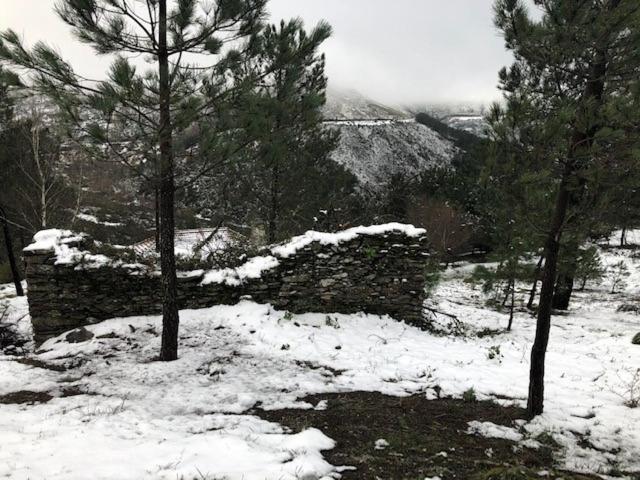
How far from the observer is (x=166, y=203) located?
5.54 metres

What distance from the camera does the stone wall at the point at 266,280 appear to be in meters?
7.00

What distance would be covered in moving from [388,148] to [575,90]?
188ft

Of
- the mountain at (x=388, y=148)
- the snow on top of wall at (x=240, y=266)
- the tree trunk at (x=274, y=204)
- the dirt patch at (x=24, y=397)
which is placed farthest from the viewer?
the mountain at (x=388, y=148)

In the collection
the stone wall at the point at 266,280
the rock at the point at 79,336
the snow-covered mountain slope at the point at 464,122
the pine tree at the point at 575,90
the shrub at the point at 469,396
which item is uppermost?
the snow-covered mountain slope at the point at 464,122

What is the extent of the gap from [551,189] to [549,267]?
866 mm

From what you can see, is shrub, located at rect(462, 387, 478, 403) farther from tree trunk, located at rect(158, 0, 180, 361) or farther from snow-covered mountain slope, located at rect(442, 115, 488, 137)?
snow-covered mountain slope, located at rect(442, 115, 488, 137)

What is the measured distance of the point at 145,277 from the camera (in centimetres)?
738

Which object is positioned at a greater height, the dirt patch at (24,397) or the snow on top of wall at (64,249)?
the snow on top of wall at (64,249)

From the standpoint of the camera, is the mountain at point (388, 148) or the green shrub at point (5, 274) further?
the mountain at point (388, 148)

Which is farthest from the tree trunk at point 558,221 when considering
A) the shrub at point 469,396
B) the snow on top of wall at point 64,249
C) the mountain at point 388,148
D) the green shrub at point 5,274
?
the mountain at point 388,148

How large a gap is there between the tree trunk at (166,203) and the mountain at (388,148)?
4332 centimetres

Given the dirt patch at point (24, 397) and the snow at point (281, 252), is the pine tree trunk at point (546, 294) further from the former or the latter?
the dirt patch at point (24, 397)

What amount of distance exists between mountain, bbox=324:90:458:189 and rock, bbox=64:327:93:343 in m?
43.1

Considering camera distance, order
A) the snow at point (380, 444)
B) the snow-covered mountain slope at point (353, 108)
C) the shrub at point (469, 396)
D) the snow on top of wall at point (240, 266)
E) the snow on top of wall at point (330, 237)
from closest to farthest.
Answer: the snow at point (380, 444)
the shrub at point (469, 396)
the snow on top of wall at point (240, 266)
the snow on top of wall at point (330, 237)
the snow-covered mountain slope at point (353, 108)
